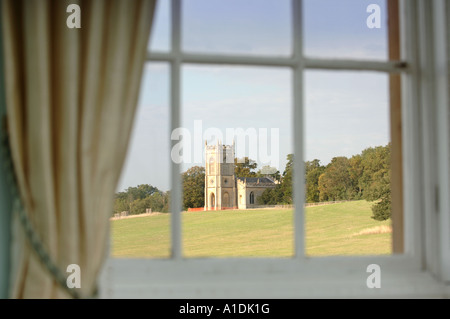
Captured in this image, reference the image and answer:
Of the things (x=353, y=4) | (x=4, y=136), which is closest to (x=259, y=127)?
(x=353, y=4)

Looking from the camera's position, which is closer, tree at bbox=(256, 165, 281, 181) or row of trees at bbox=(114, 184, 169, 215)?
row of trees at bbox=(114, 184, 169, 215)

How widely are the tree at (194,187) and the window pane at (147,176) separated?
12 cm

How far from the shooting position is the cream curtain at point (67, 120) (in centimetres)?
117

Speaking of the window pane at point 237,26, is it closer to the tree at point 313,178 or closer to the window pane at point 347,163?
the window pane at point 347,163

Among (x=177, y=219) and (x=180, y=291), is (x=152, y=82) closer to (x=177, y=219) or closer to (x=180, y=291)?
(x=177, y=219)

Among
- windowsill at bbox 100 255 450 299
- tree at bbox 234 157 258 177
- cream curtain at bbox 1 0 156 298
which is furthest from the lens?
tree at bbox 234 157 258 177

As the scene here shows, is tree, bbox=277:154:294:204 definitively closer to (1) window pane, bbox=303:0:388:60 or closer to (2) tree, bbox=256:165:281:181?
(2) tree, bbox=256:165:281:181

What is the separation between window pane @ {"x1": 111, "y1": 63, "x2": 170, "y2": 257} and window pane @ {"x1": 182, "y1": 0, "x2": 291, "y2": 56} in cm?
19

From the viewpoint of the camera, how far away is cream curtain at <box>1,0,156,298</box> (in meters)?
1.17

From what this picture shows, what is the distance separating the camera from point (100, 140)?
1.23m

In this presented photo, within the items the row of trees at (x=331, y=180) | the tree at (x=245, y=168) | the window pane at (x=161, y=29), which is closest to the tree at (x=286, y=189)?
the row of trees at (x=331, y=180)

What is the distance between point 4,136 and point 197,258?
29.3 inches

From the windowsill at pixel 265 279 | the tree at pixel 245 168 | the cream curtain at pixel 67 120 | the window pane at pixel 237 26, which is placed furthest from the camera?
the tree at pixel 245 168

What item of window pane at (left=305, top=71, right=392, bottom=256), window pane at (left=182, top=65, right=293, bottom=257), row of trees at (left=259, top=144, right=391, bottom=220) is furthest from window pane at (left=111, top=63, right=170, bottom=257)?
window pane at (left=305, top=71, right=392, bottom=256)
